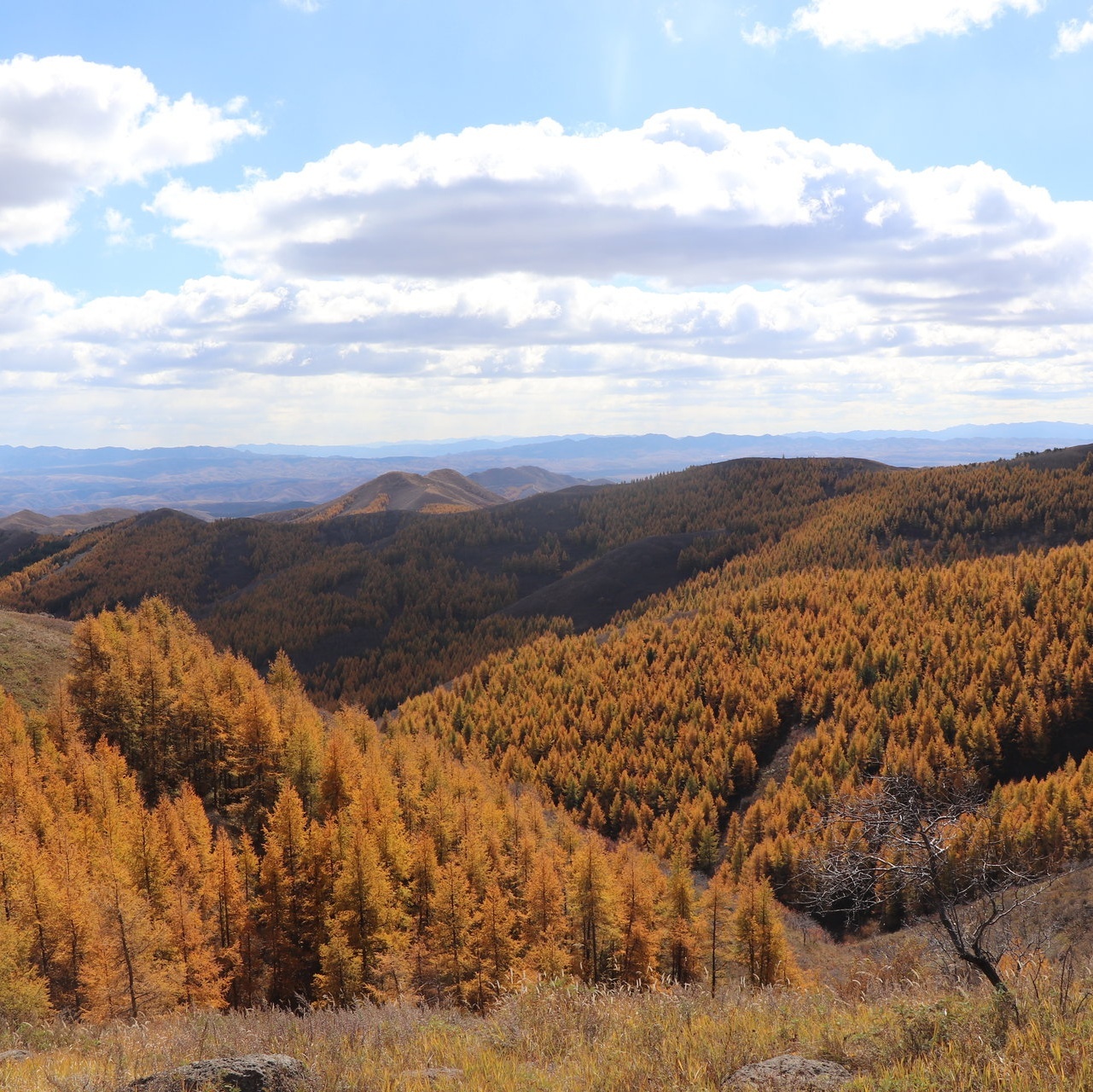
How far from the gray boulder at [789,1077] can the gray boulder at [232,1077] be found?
22.0 ft

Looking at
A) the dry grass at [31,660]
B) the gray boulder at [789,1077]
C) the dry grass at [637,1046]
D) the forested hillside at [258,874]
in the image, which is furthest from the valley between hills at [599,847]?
the dry grass at [31,660]

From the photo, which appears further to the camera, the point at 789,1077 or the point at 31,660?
the point at 31,660

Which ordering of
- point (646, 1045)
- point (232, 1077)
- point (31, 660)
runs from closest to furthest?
point (232, 1077)
point (646, 1045)
point (31, 660)

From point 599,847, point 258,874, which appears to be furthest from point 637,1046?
point 258,874

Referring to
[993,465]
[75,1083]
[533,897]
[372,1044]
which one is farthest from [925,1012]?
[993,465]

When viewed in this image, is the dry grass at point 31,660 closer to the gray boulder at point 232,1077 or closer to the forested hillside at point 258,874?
the forested hillside at point 258,874

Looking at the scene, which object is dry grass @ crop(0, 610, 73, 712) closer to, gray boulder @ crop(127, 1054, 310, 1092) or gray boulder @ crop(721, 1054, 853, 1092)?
gray boulder @ crop(127, 1054, 310, 1092)

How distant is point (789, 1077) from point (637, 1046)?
276cm

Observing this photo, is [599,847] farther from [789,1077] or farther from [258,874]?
[789,1077]

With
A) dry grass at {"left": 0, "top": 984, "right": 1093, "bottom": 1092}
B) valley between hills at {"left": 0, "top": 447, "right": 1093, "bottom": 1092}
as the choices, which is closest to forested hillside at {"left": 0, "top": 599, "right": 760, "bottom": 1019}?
valley between hills at {"left": 0, "top": 447, "right": 1093, "bottom": 1092}

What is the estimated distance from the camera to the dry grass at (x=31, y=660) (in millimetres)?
62781

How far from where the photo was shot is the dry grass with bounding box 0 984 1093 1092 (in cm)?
990

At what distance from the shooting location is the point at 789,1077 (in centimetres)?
1031

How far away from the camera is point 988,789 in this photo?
69938mm
